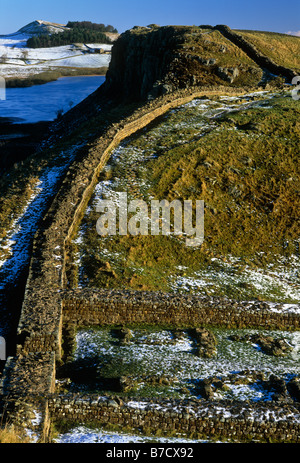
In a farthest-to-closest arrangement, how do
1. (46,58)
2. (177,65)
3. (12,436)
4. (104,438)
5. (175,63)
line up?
(46,58) → (175,63) → (177,65) → (104,438) → (12,436)

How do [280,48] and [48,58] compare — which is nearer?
[280,48]

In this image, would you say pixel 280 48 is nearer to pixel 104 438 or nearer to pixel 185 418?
pixel 185 418

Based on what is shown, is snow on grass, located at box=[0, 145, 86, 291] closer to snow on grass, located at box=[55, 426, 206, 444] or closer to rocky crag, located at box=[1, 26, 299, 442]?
rocky crag, located at box=[1, 26, 299, 442]

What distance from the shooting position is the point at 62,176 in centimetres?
3173

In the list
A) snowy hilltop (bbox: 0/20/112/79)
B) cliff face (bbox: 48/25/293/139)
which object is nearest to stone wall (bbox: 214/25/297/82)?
cliff face (bbox: 48/25/293/139)

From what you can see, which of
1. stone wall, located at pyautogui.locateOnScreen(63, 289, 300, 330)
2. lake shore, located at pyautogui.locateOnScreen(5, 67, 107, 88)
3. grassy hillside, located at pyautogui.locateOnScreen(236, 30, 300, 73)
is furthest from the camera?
lake shore, located at pyautogui.locateOnScreen(5, 67, 107, 88)

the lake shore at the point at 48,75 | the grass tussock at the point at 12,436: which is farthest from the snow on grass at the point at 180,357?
the lake shore at the point at 48,75

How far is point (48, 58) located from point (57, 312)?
17157 centimetres

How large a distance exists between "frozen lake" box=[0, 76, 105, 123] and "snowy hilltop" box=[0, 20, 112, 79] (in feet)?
58.4

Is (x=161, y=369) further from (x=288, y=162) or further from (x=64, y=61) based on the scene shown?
(x=64, y=61)

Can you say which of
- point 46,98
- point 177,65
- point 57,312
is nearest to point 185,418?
point 57,312

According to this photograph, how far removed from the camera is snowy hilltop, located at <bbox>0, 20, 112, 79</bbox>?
151m

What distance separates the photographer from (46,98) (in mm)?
109562

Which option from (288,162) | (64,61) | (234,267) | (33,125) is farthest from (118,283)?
(64,61)
